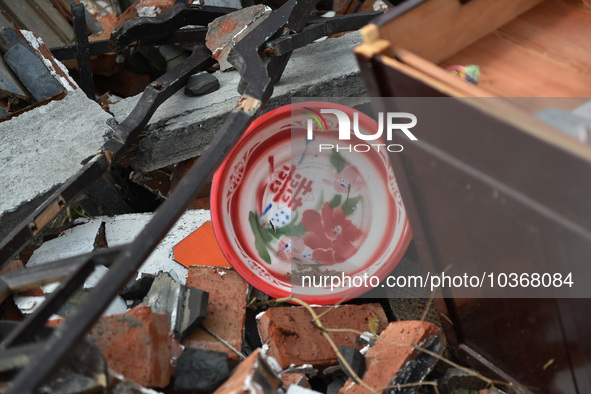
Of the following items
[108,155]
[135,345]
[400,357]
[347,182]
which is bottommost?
[400,357]

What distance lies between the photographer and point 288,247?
230cm

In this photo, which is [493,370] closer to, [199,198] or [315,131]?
[315,131]

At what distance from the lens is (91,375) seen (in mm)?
1466

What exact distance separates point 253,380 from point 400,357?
58 centimetres

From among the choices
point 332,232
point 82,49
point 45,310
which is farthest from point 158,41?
point 45,310

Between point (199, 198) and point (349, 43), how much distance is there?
46.1 inches

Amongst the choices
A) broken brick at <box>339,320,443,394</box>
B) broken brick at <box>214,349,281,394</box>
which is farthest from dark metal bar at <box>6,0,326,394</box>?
broken brick at <box>339,320,443,394</box>

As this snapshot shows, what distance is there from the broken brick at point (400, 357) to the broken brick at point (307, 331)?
0.18 m

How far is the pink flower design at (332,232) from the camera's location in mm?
2293

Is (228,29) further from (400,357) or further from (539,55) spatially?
(400,357)

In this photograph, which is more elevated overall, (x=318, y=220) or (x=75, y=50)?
(x=75, y=50)

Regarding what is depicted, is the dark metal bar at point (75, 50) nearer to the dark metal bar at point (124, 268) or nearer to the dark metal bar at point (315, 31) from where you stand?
the dark metal bar at point (315, 31)

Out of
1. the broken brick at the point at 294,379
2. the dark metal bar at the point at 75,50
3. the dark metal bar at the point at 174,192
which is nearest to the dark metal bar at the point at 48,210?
the dark metal bar at the point at 174,192

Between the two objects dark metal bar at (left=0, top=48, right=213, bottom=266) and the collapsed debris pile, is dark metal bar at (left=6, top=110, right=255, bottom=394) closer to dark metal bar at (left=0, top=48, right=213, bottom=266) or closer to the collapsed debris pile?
the collapsed debris pile
